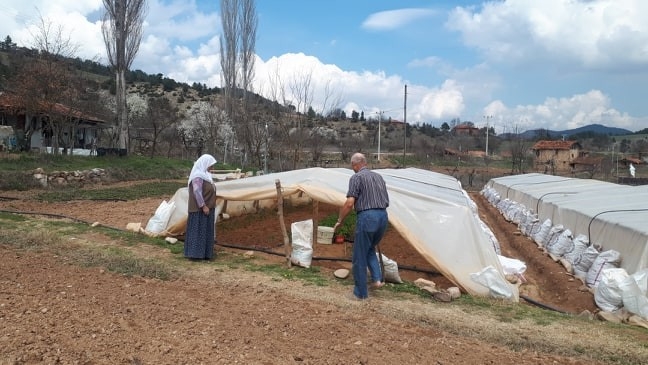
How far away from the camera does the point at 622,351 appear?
4.13m

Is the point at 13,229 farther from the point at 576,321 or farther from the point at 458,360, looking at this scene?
the point at 576,321

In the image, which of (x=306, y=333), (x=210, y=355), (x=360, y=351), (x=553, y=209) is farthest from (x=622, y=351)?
(x=553, y=209)

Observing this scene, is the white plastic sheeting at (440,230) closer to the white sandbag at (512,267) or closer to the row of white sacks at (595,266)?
the white sandbag at (512,267)

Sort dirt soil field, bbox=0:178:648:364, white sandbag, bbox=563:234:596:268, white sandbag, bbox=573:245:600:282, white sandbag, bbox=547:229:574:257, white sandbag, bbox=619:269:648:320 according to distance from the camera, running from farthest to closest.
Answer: white sandbag, bbox=547:229:574:257, white sandbag, bbox=563:234:596:268, white sandbag, bbox=573:245:600:282, white sandbag, bbox=619:269:648:320, dirt soil field, bbox=0:178:648:364

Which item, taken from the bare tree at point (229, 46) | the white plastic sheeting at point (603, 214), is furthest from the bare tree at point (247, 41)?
the white plastic sheeting at point (603, 214)

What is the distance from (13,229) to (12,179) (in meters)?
7.30

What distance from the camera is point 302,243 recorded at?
6.60 metres

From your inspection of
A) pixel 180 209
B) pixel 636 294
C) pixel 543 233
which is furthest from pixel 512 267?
pixel 180 209

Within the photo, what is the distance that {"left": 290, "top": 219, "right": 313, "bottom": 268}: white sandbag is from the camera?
6.59 meters

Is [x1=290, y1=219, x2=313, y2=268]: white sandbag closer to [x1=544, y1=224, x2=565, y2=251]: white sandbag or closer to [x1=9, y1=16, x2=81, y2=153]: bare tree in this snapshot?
[x1=544, y1=224, x2=565, y2=251]: white sandbag

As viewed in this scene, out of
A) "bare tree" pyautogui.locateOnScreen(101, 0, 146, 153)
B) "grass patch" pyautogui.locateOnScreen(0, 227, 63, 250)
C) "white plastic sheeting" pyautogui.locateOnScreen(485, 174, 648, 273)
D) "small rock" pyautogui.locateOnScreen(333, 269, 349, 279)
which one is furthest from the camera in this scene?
"bare tree" pyautogui.locateOnScreen(101, 0, 146, 153)

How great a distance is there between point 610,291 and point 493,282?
1.33 metres

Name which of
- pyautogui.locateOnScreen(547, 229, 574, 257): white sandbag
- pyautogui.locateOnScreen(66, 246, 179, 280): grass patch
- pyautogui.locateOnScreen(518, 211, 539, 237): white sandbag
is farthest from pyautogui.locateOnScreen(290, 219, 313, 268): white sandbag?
pyautogui.locateOnScreen(518, 211, 539, 237): white sandbag

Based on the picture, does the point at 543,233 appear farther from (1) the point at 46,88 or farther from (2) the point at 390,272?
(1) the point at 46,88
